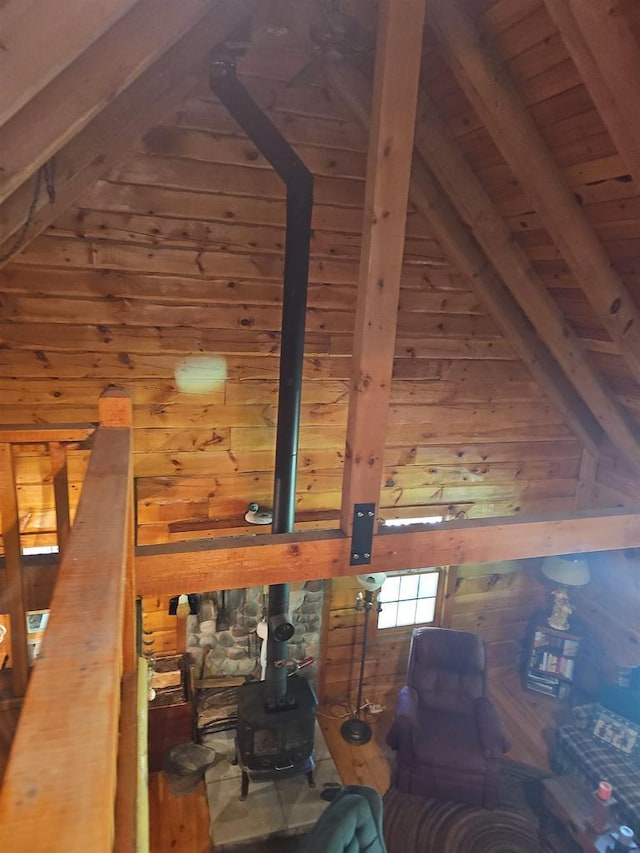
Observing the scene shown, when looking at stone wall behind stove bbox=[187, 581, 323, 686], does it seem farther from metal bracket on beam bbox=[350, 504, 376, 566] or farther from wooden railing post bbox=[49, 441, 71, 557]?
metal bracket on beam bbox=[350, 504, 376, 566]

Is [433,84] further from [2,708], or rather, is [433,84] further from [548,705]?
[548,705]

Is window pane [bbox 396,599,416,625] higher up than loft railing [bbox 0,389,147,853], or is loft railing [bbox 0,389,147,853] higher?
loft railing [bbox 0,389,147,853]

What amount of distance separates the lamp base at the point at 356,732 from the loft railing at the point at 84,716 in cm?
382

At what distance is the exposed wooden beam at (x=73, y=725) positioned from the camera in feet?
1.69

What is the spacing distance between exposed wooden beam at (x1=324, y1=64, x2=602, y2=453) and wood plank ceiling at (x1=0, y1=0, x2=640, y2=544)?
0.06 feet

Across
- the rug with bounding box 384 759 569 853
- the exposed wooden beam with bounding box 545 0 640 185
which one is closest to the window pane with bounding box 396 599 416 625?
the rug with bounding box 384 759 569 853

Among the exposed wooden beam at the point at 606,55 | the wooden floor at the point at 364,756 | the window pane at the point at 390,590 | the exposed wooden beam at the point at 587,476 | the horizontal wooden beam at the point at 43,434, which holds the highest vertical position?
the exposed wooden beam at the point at 606,55

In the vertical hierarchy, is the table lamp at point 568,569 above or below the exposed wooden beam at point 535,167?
below

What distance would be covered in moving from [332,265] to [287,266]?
0.78 m

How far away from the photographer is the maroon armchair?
407 cm

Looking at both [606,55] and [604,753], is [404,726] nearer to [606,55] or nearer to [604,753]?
[604,753]

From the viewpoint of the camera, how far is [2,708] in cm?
235

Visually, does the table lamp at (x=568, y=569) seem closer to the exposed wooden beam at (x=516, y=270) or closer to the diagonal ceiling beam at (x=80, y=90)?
the exposed wooden beam at (x=516, y=270)

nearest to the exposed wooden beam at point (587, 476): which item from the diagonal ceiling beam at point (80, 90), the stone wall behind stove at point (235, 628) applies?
the stone wall behind stove at point (235, 628)
